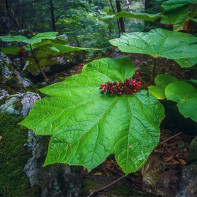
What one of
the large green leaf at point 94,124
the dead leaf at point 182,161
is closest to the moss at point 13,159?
the large green leaf at point 94,124

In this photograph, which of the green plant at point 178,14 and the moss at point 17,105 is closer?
the green plant at point 178,14

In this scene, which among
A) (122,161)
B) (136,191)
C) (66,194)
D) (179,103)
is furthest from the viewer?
(136,191)

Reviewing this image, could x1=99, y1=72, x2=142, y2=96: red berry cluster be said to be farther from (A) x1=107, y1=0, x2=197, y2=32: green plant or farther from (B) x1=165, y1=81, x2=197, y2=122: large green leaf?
(A) x1=107, y1=0, x2=197, y2=32: green plant

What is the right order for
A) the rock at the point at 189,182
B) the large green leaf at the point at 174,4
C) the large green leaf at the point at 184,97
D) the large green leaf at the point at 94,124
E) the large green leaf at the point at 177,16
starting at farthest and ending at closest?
the large green leaf at the point at 177,16
the large green leaf at the point at 174,4
the rock at the point at 189,182
the large green leaf at the point at 184,97
the large green leaf at the point at 94,124

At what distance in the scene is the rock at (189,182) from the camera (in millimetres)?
1518

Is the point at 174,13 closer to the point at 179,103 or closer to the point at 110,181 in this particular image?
the point at 179,103

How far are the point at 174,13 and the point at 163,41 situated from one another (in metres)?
0.60

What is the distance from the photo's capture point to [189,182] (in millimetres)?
1593

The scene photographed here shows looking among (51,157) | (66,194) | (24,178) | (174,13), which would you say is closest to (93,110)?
(51,157)

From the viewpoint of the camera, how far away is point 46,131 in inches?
41.8

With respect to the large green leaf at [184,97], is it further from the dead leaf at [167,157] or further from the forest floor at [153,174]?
the dead leaf at [167,157]

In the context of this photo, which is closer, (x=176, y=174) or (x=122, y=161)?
(x=122, y=161)

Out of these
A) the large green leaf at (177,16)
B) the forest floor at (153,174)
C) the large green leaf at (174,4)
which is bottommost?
the forest floor at (153,174)

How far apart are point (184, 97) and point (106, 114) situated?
39.3 inches
